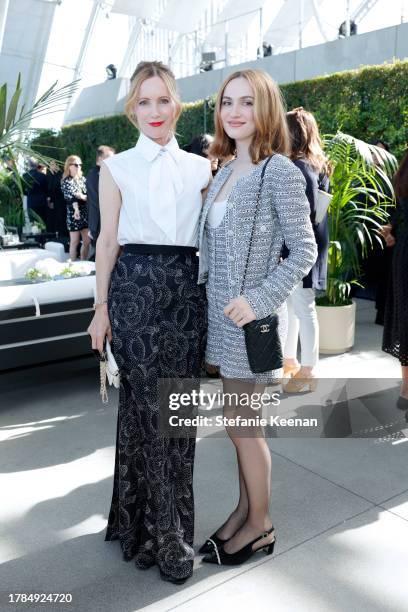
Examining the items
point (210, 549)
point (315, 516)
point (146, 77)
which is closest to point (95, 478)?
point (210, 549)

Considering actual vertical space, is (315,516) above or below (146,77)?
below

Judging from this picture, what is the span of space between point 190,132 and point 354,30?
3.00 m

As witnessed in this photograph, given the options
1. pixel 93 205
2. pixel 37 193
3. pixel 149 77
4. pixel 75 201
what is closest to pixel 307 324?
pixel 149 77

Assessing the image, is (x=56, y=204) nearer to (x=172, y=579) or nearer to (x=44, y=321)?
(x=44, y=321)

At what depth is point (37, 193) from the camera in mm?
10633

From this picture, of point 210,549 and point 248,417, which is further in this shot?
point 210,549

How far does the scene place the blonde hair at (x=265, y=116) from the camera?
1.71 metres

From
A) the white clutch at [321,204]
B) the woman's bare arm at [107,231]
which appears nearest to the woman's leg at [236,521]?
the woman's bare arm at [107,231]

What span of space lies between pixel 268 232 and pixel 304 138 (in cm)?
184

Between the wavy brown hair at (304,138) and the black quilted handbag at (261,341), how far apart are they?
1746mm

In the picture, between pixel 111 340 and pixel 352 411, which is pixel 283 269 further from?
pixel 352 411

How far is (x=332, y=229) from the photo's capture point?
14.7ft

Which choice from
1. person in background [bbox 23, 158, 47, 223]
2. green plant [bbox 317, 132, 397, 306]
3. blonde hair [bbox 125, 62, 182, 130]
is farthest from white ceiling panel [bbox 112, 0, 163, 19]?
blonde hair [bbox 125, 62, 182, 130]

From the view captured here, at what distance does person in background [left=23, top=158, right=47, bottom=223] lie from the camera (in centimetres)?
1057
